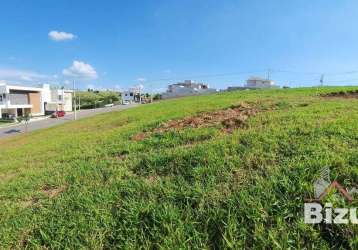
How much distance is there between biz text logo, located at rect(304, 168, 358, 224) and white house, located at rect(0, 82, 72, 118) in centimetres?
4452

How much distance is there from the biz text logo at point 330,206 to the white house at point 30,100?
44524 mm

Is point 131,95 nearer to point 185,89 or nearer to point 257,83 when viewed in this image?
point 185,89

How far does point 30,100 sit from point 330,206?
49.4 meters

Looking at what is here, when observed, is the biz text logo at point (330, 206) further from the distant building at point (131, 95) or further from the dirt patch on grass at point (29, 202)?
the distant building at point (131, 95)

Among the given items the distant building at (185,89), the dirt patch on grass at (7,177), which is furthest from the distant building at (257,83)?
the dirt patch on grass at (7,177)

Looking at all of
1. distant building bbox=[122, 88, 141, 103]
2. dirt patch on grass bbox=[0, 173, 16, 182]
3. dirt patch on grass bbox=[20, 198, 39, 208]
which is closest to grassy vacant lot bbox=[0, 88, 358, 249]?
dirt patch on grass bbox=[20, 198, 39, 208]

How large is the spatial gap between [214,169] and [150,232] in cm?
135

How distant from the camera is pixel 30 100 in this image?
43250 millimetres

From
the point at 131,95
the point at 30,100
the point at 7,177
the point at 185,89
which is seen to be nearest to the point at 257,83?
the point at 185,89

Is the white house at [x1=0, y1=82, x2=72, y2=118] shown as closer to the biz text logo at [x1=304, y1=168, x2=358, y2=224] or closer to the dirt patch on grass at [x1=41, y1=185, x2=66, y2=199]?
the dirt patch on grass at [x1=41, y1=185, x2=66, y2=199]

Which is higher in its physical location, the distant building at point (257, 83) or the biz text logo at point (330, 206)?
the distant building at point (257, 83)

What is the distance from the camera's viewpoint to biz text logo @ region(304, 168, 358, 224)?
2383mm

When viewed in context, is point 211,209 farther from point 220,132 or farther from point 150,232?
point 220,132

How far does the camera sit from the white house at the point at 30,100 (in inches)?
1490
